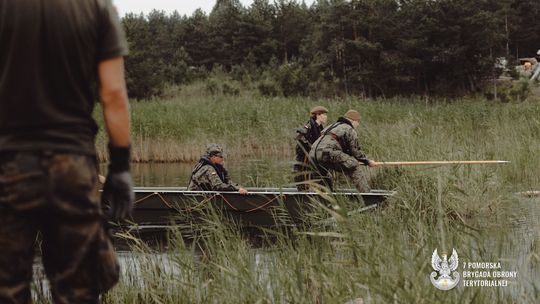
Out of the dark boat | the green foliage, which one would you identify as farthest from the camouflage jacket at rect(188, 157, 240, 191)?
the green foliage

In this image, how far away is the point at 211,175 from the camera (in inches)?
338

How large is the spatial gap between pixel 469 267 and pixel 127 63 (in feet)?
126

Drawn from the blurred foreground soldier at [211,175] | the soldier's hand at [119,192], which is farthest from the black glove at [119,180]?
the blurred foreground soldier at [211,175]

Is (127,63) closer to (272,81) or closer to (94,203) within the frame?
(272,81)

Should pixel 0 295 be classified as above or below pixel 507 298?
above

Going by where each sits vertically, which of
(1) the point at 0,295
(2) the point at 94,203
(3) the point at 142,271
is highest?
(2) the point at 94,203

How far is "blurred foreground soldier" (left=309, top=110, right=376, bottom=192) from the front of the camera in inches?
363

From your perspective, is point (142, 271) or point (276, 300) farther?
point (142, 271)

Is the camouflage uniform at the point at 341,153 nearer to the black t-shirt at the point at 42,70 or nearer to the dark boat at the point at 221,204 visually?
the dark boat at the point at 221,204

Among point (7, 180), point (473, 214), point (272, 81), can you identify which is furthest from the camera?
point (272, 81)

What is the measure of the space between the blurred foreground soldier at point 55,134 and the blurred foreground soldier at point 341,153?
6.85m

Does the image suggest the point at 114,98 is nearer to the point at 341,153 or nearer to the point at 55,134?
the point at 55,134

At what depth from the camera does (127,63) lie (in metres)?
40.8

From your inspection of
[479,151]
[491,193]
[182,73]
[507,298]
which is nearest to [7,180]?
[507,298]
